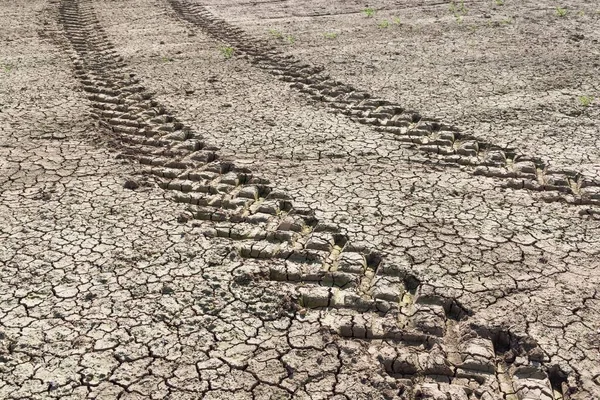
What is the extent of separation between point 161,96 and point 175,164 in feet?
6.04

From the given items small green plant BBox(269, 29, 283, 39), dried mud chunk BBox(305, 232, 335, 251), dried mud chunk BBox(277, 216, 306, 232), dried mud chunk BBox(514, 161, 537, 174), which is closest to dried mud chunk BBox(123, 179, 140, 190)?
dried mud chunk BBox(277, 216, 306, 232)

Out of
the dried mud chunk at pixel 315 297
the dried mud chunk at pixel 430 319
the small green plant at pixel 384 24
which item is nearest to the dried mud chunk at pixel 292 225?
the dried mud chunk at pixel 315 297

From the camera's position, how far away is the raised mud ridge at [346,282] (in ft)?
8.96

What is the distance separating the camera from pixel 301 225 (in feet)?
12.9

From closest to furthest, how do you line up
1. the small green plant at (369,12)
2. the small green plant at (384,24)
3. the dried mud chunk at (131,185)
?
the dried mud chunk at (131,185) < the small green plant at (384,24) < the small green plant at (369,12)

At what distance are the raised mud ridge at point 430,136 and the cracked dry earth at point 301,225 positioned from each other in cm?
2

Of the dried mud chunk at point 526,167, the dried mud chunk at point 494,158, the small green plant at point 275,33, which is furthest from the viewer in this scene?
the small green plant at point 275,33

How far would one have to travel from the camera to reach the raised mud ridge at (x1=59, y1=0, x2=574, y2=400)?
2732 millimetres

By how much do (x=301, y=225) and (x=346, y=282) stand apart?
2.30 ft

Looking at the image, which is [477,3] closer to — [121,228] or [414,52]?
[414,52]

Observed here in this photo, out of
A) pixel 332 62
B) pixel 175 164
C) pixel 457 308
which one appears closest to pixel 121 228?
pixel 175 164

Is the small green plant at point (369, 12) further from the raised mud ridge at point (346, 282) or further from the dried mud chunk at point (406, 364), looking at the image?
the dried mud chunk at point (406, 364)

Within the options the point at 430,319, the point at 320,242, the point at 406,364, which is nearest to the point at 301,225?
the point at 320,242

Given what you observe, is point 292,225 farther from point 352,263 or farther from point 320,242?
point 352,263
